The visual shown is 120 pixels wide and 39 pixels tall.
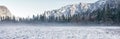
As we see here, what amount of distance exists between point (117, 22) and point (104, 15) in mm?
22259

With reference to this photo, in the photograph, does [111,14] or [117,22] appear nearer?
[117,22]

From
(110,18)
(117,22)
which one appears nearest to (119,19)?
(117,22)

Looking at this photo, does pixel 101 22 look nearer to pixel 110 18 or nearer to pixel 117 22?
pixel 110 18

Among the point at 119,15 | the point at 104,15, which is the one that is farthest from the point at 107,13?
the point at 119,15

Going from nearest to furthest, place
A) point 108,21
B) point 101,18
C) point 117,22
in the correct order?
point 117,22, point 108,21, point 101,18

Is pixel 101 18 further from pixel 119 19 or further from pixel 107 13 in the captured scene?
pixel 119 19

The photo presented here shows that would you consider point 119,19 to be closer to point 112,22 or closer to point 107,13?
point 112,22

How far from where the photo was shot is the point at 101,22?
19550cm

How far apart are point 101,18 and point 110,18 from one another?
32.1 ft

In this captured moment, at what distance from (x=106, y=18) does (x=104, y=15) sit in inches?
169

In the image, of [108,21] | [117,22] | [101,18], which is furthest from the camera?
Answer: [101,18]

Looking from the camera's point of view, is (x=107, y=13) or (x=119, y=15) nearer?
(x=119, y=15)

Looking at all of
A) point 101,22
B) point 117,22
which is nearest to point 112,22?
point 117,22

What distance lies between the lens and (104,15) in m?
196
